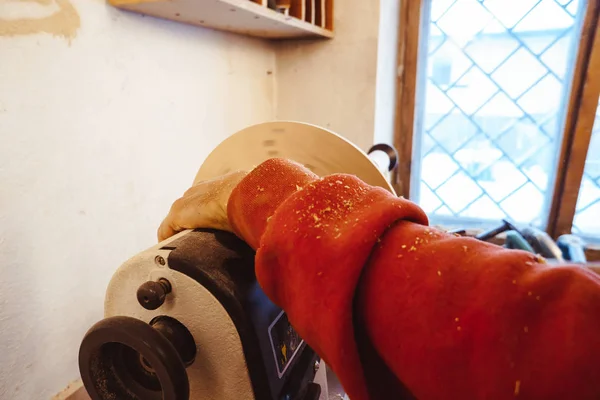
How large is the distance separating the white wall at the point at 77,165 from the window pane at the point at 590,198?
1504mm

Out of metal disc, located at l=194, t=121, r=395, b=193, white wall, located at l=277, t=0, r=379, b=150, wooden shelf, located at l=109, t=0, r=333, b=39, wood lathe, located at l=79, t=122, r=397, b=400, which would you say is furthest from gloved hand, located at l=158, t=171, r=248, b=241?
white wall, located at l=277, t=0, r=379, b=150

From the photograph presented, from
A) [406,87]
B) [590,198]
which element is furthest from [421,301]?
[590,198]

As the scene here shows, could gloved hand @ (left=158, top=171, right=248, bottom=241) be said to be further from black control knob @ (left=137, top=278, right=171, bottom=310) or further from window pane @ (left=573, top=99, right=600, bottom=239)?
window pane @ (left=573, top=99, right=600, bottom=239)

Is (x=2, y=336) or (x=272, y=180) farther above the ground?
(x=272, y=180)

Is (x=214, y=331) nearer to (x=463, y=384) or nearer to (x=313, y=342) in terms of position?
(x=313, y=342)

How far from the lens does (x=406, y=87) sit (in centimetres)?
167

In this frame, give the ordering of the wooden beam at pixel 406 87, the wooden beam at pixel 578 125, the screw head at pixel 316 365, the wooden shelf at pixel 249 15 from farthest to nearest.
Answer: the wooden beam at pixel 406 87
the wooden beam at pixel 578 125
the wooden shelf at pixel 249 15
the screw head at pixel 316 365

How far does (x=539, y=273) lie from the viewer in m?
0.27

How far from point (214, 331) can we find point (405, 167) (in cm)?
145

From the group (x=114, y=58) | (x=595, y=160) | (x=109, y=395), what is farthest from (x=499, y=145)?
(x=109, y=395)

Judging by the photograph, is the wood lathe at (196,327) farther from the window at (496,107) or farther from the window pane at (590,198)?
the window pane at (590,198)

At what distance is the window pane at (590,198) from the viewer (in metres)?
1.49

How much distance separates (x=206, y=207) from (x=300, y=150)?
214mm

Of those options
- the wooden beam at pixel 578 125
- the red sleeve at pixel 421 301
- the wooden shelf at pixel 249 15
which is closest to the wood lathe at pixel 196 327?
the red sleeve at pixel 421 301
